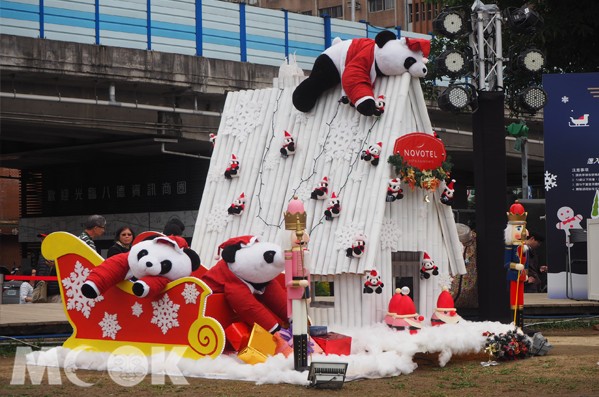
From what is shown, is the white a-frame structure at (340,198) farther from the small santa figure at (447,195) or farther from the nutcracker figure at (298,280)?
the nutcracker figure at (298,280)

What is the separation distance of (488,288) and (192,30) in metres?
11.8

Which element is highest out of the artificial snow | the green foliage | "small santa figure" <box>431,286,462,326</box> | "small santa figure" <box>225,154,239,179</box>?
the green foliage

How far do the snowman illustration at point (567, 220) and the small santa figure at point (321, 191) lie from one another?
7941 millimetres

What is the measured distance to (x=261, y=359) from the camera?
11102 millimetres

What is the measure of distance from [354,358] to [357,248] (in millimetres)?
1532

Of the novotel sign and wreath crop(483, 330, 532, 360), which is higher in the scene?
the novotel sign

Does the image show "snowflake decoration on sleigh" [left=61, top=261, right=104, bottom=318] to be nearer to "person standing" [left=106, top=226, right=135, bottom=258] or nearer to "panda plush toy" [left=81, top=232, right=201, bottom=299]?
"panda plush toy" [left=81, top=232, right=201, bottom=299]

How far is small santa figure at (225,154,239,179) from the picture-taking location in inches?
554

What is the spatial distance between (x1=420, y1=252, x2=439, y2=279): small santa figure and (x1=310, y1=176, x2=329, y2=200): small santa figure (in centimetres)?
139

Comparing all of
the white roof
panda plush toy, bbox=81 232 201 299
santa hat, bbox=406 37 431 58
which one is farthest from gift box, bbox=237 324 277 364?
santa hat, bbox=406 37 431 58

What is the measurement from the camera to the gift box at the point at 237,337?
11359 millimetres

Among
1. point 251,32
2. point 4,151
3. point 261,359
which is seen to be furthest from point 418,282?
point 4,151

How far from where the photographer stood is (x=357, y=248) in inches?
487

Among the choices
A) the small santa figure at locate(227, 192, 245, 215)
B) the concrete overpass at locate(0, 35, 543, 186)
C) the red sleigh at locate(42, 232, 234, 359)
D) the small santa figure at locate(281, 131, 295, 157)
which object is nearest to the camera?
the red sleigh at locate(42, 232, 234, 359)
